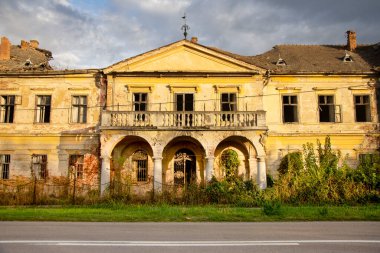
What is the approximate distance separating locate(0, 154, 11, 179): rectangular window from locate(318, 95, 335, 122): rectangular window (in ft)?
64.1

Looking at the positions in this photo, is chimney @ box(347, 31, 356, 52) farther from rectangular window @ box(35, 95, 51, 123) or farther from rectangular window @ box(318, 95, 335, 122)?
rectangular window @ box(35, 95, 51, 123)

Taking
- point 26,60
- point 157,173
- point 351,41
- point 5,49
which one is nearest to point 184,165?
point 157,173

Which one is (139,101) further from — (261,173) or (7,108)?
(7,108)

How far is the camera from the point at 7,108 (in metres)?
23.4

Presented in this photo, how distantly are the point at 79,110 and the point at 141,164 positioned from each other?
17.4 feet

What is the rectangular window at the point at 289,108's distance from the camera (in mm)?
23141

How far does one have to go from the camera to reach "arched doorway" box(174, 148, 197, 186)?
72.3ft

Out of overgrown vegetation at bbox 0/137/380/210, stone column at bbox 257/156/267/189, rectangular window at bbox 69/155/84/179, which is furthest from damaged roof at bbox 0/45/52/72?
stone column at bbox 257/156/267/189

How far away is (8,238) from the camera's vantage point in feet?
25.6

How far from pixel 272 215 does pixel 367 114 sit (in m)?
14.5

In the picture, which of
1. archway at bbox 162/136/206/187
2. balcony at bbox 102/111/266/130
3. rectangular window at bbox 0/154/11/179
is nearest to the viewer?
balcony at bbox 102/111/266/130

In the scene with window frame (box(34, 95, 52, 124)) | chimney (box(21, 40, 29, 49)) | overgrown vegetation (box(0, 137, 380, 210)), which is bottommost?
overgrown vegetation (box(0, 137, 380, 210))

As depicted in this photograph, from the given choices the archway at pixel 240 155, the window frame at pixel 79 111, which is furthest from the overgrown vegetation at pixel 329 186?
the window frame at pixel 79 111

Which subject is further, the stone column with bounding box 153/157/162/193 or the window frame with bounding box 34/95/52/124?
the window frame with bounding box 34/95/52/124
